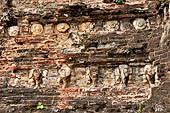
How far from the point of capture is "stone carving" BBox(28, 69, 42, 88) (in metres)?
7.46

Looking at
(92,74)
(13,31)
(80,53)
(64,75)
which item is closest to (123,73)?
(92,74)

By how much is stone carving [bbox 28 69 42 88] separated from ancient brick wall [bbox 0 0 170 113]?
0.07 feet

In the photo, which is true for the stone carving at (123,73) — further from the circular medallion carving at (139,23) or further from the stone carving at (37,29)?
the stone carving at (37,29)

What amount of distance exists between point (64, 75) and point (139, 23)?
2586 mm

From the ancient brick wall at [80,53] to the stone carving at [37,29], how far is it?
26 millimetres

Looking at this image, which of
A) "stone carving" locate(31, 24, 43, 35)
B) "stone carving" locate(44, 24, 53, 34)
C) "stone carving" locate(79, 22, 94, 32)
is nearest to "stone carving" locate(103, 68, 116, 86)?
"stone carving" locate(79, 22, 94, 32)

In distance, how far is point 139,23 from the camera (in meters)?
7.62

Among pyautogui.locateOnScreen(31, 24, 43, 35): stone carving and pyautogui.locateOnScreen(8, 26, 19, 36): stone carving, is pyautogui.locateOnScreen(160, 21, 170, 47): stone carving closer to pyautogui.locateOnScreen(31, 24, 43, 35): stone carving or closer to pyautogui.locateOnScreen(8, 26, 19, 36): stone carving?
pyautogui.locateOnScreen(31, 24, 43, 35): stone carving

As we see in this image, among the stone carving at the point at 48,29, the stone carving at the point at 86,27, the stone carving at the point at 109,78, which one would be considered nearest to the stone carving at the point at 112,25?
the stone carving at the point at 86,27

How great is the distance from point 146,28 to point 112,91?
6.72ft

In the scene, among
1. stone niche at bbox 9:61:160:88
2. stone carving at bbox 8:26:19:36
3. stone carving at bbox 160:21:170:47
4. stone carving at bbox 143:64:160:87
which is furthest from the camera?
stone carving at bbox 8:26:19:36

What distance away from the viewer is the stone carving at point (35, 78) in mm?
7465

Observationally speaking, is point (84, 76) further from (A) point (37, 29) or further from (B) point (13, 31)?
(B) point (13, 31)

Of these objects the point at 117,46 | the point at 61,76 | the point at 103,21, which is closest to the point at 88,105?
the point at 61,76
